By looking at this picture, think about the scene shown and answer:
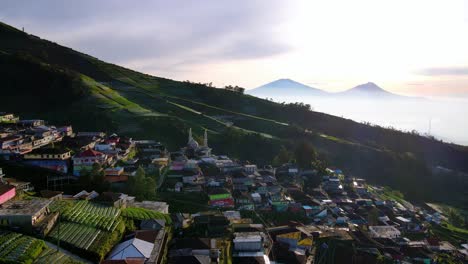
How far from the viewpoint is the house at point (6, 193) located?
23578mm

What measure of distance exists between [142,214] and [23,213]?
8.08m

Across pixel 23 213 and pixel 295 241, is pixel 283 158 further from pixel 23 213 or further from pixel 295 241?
pixel 23 213

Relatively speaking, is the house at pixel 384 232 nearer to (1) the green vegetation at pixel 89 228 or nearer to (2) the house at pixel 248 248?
(2) the house at pixel 248 248

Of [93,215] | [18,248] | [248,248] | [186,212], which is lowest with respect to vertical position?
[248,248]

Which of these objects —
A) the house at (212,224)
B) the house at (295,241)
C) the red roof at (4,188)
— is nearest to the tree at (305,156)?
the house at (295,241)

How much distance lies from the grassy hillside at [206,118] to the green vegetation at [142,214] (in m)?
29.2

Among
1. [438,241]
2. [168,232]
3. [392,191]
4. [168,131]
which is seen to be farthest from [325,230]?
[168,131]

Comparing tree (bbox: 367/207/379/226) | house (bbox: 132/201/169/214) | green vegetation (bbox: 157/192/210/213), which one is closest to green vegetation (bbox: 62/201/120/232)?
house (bbox: 132/201/169/214)

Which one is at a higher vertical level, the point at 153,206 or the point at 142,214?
the point at 142,214

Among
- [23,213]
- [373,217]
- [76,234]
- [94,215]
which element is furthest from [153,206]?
[373,217]

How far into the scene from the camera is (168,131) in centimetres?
6109

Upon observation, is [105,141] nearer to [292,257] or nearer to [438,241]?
[292,257]

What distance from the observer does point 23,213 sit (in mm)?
21516

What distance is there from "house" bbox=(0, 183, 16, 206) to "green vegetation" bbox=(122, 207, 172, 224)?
7.62 metres
